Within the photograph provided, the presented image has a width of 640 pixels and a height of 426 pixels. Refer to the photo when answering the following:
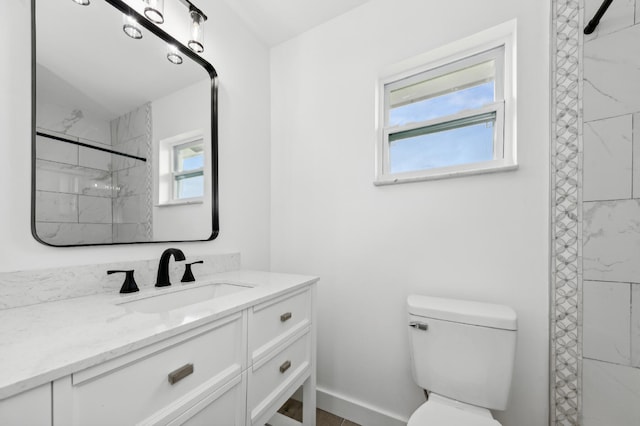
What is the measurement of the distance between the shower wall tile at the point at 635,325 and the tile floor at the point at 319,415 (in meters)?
1.28

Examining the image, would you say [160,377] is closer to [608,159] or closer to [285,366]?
[285,366]

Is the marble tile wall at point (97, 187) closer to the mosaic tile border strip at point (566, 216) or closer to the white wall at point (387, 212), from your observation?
the white wall at point (387, 212)

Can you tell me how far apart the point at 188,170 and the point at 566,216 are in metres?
1.74

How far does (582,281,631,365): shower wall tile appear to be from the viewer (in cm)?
99

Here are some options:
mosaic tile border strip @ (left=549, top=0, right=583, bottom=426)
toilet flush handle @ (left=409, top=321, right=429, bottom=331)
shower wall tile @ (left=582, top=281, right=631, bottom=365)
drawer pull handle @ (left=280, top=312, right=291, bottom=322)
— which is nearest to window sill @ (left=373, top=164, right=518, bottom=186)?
mosaic tile border strip @ (left=549, top=0, right=583, bottom=426)

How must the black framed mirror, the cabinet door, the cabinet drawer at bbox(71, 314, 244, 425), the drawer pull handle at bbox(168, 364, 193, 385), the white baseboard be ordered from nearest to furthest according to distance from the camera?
the cabinet door
the cabinet drawer at bbox(71, 314, 244, 425)
the drawer pull handle at bbox(168, 364, 193, 385)
the black framed mirror
the white baseboard

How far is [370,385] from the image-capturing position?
150 cm

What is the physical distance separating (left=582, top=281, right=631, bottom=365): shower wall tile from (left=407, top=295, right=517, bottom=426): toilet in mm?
274

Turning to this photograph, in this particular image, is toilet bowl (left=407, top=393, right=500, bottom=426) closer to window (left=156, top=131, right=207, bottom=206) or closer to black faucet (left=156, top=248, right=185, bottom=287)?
black faucet (left=156, top=248, right=185, bottom=287)

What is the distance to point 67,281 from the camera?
93cm

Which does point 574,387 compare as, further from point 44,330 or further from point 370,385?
point 44,330

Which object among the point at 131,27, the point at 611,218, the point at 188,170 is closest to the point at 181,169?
the point at 188,170

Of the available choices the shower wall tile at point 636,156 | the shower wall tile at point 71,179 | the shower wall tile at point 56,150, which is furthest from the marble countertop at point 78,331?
the shower wall tile at point 636,156

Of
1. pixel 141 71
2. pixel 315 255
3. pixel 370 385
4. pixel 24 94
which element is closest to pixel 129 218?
pixel 24 94
